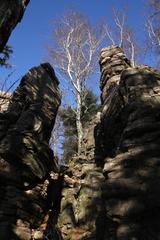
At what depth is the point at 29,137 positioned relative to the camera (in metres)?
10.4

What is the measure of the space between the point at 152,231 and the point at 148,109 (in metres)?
2.94

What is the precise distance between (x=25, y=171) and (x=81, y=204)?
1.89 meters

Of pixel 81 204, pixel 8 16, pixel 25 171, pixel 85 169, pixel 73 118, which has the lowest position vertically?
pixel 81 204

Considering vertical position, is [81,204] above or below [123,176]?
above

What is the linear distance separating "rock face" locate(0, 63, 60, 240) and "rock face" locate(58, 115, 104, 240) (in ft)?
1.67

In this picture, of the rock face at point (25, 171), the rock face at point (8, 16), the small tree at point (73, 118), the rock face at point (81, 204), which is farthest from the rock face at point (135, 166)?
the small tree at point (73, 118)

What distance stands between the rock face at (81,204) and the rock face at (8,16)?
4.70 m

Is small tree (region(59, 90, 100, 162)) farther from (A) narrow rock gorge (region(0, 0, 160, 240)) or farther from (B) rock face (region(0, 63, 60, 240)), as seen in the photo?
(B) rock face (region(0, 63, 60, 240))

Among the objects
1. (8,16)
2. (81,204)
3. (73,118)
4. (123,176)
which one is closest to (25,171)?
(81,204)

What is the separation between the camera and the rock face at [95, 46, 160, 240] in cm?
516

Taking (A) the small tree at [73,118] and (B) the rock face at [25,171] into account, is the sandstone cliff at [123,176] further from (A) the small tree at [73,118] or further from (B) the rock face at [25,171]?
(A) the small tree at [73,118]

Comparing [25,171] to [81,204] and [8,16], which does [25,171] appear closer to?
[81,204]

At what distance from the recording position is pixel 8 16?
6148 mm

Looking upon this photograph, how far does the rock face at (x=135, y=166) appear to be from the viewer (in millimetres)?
5160
